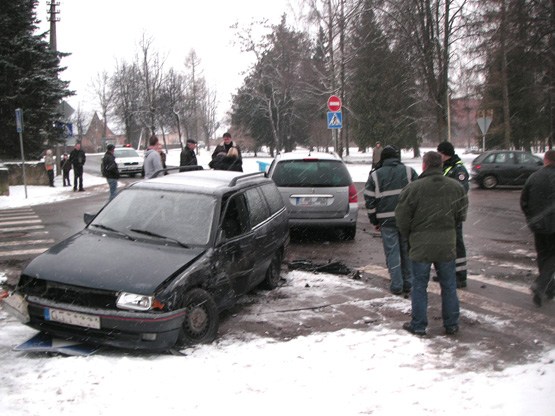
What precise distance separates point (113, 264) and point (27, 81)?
23851mm

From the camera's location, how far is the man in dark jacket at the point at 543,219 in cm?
634

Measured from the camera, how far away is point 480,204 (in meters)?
16.4

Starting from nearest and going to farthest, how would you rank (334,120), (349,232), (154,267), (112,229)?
(154,267) < (112,229) < (349,232) < (334,120)

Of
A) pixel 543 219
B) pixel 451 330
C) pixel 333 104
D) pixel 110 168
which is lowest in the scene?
pixel 451 330

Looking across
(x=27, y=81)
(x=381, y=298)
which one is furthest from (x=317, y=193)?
(x=27, y=81)

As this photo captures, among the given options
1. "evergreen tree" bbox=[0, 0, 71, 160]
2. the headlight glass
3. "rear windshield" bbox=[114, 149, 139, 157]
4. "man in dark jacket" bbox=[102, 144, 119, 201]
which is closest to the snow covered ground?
the headlight glass

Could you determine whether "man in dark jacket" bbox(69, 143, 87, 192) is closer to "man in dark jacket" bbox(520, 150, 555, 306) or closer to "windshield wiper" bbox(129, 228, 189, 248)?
"windshield wiper" bbox(129, 228, 189, 248)

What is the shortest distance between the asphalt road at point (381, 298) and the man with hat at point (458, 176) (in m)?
0.22

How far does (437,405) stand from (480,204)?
546 inches

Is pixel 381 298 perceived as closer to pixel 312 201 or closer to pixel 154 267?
pixel 154 267

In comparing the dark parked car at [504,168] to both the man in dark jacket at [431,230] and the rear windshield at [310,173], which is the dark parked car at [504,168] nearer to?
the rear windshield at [310,173]

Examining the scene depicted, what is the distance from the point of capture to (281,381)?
161 inches

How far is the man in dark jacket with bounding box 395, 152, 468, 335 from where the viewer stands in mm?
5145

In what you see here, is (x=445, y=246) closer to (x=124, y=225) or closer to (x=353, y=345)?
(x=353, y=345)
